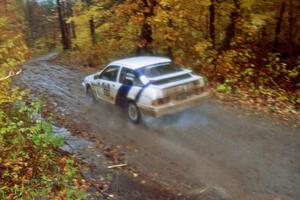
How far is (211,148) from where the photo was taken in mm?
9367

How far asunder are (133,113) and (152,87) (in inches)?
53.1

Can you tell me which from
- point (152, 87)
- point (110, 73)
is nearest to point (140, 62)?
point (110, 73)

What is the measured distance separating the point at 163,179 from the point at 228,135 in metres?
2.77

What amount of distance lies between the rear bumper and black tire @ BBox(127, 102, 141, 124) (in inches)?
14.3

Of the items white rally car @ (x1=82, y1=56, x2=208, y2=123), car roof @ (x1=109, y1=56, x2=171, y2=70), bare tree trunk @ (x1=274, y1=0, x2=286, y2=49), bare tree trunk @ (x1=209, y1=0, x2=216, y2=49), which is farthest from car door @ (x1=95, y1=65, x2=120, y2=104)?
bare tree trunk @ (x1=274, y1=0, x2=286, y2=49)

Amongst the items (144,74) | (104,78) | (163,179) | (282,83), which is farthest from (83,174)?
(282,83)

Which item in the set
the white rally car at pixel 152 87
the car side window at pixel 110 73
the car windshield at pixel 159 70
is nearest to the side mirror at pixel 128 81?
the white rally car at pixel 152 87

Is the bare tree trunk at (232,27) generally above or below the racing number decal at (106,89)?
above

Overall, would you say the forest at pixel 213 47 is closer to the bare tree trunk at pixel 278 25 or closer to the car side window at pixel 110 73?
the bare tree trunk at pixel 278 25

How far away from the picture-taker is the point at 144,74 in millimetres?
11062

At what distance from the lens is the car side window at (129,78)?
36.5ft

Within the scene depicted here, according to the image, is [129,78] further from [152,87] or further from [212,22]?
[212,22]

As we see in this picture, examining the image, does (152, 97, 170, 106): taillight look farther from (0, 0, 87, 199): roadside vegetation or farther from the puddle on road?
(0, 0, 87, 199): roadside vegetation

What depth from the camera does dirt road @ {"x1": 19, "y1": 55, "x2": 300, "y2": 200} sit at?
7.66m
